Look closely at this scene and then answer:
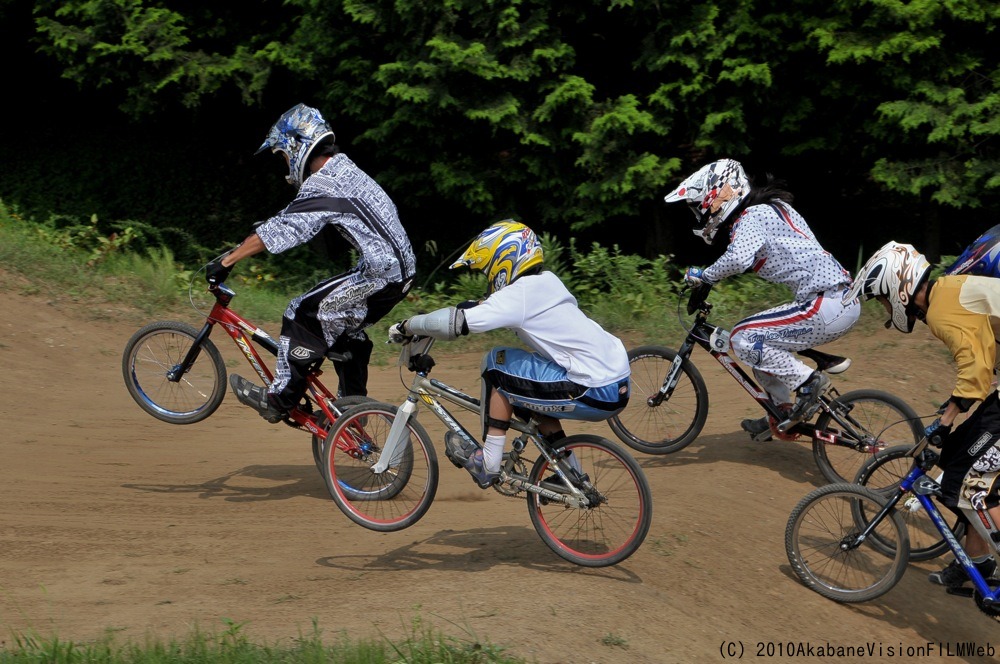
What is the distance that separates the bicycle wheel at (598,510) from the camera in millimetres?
5453

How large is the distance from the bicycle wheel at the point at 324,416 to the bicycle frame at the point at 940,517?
3164mm

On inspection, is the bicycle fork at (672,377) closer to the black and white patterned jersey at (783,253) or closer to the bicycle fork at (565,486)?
the black and white patterned jersey at (783,253)

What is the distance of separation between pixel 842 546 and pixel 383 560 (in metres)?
2.63

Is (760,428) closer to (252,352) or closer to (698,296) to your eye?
(698,296)

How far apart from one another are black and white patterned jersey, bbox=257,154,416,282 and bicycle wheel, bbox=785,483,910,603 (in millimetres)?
3020

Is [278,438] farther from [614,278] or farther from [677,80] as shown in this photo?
[677,80]

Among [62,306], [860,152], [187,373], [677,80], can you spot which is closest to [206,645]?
[187,373]

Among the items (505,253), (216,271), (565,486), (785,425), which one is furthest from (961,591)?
(216,271)

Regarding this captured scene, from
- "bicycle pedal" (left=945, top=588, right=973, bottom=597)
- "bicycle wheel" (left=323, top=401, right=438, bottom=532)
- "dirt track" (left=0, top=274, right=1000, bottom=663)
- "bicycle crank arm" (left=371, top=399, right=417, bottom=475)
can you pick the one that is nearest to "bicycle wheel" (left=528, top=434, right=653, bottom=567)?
"dirt track" (left=0, top=274, right=1000, bottom=663)

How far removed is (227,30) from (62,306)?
16.9 feet

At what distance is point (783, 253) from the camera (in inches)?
278

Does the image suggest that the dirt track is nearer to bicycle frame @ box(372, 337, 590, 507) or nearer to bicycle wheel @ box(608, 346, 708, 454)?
bicycle wheel @ box(608, 346, 708, 454)

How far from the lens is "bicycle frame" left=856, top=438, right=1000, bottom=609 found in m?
5.32

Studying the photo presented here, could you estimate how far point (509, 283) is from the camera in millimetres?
5570
